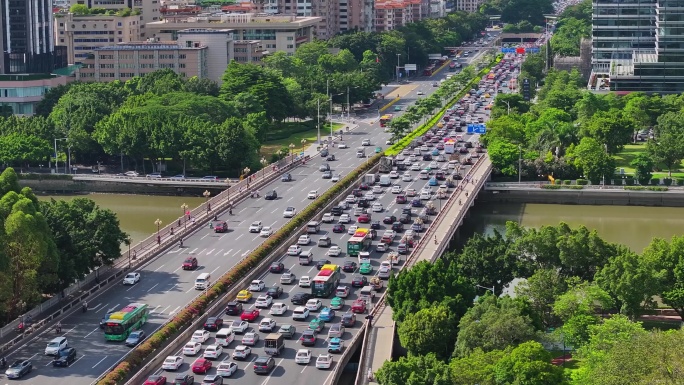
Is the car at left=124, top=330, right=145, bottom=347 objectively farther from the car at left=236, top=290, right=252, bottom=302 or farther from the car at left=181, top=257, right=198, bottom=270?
the car at left=181, top=257, right=198, bottom=270

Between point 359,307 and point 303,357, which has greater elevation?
point 359,307

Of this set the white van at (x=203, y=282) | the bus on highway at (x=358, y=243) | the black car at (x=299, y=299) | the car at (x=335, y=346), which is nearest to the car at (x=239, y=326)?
the car at (x=335, y=346)

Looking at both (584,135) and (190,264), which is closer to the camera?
(190,264)

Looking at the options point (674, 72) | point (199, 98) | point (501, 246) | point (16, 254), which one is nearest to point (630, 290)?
point (501, 246)

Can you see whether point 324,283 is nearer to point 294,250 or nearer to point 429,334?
point 294,250

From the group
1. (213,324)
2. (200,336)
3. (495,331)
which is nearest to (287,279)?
(213,324)

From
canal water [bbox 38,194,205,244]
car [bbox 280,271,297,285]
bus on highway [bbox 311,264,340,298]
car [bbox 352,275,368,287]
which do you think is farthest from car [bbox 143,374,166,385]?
canal water [bbox 38,194,205,244]

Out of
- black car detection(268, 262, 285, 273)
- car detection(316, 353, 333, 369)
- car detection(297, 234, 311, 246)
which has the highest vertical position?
car detection(297, 234, 311, 246)
